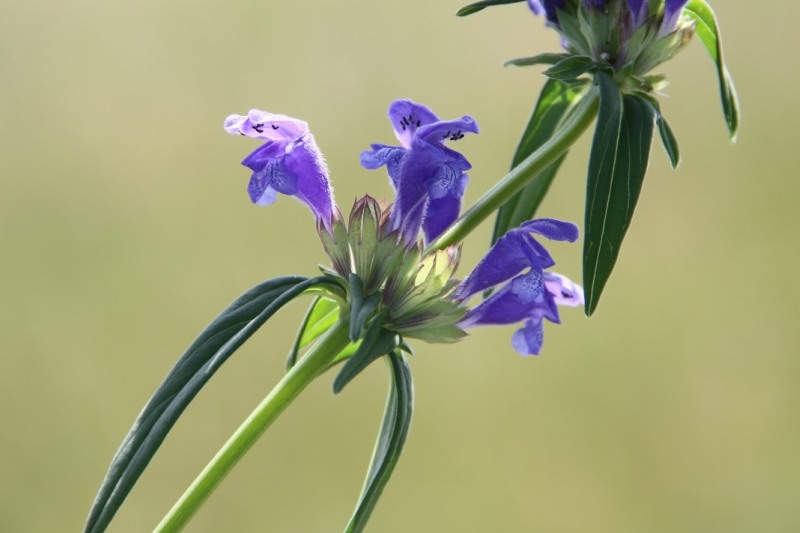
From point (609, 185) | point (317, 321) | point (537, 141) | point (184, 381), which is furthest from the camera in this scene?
point (537, 141)

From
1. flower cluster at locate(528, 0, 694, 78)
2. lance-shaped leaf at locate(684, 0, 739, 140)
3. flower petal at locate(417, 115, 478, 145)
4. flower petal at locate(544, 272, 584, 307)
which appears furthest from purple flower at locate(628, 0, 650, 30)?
flower petal at locate(544, 272, 584, 307)

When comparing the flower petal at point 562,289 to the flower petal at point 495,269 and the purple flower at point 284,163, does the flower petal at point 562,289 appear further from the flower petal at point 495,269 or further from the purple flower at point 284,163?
the purple flower at point 284,163

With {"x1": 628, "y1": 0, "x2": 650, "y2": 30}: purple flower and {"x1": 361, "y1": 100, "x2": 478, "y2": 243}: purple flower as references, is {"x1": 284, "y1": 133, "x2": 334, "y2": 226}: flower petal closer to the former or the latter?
{"x1": 361, "y1": 100, "x2": 478, "y2": 243}: purple flower

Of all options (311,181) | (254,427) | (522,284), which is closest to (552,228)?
(522,284)

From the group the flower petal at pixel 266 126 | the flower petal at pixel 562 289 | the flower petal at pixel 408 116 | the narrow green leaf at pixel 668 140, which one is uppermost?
the flower petal at pixel 266 126

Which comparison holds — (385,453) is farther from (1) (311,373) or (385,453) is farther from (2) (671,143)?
(2) (671,143)

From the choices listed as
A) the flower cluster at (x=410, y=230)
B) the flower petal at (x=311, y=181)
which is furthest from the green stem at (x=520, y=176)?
the flower petal at (x=311, y=181)

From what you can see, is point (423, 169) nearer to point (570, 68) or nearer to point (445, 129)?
point (445, 129)

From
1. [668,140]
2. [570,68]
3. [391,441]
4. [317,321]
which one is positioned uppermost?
[570,68]
